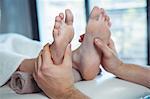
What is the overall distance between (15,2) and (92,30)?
2036 mm

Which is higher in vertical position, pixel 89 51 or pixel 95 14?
pixel 95 14

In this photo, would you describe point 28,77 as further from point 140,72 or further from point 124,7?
point 124,7

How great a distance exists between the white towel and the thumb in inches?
12.4

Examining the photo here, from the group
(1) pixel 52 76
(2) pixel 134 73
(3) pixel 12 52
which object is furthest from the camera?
(3) pixel 12 52

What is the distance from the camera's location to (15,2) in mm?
2867

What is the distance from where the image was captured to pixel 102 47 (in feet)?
3.27

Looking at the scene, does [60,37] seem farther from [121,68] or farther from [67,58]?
[121,68]

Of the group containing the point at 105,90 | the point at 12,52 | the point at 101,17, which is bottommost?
the point at 105,90

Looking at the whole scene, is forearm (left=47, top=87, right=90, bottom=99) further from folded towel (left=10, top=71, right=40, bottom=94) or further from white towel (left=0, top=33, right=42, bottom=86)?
white towel (left=0, top=33, right=42, bottom=86)

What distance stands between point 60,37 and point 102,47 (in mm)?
193

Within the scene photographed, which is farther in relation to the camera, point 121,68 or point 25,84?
point 121,68

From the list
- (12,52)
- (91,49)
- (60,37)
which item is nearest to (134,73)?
(91,49)

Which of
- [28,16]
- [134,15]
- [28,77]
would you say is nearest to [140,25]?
[134,15]

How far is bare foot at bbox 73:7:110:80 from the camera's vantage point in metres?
1.00
